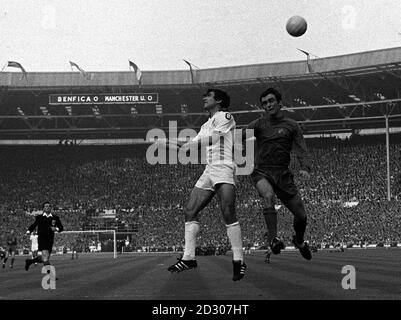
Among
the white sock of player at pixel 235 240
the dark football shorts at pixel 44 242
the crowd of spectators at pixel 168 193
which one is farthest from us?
the crowd of spectators at pixel 168 193

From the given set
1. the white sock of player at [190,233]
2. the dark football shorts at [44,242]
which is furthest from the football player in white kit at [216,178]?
the dark football shorts at [44,242]

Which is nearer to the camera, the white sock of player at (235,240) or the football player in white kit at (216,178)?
the football player in white kit at (216,178)

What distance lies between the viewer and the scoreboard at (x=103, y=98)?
52.8m

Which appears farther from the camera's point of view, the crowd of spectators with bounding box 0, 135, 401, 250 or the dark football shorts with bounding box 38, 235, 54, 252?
the crowd of spectators with bounding box 0, 135, 401, 250

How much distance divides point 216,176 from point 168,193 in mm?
48940

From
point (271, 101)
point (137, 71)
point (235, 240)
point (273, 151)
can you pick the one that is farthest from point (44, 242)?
point (137, 71)

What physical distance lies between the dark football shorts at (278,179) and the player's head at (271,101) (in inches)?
35.9

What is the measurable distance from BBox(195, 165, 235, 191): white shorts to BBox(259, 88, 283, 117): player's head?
1339 mm

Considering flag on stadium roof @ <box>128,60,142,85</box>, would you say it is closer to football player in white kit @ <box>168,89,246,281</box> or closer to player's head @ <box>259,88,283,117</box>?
player's head @ <box>259,88,283,117</box>

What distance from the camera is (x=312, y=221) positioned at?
50156 mm

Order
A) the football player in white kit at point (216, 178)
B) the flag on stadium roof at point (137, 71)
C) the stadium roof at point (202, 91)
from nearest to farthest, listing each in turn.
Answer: the football player in white kit at point (216, 178) < the stadium roof at point (202, 91) < the flag on stadium roof at point (137, 71)

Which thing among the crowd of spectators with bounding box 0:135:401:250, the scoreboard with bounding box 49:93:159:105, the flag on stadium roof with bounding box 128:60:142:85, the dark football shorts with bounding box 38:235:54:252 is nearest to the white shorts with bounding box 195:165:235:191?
the dark football shorts with bounding box 38:235:54:252

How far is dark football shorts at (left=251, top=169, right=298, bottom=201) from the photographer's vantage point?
9984 mm

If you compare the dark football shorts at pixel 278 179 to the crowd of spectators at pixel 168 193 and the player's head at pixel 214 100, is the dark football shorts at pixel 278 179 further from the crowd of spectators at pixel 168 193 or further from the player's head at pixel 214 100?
the crowd of spectators at pixel 168 193
